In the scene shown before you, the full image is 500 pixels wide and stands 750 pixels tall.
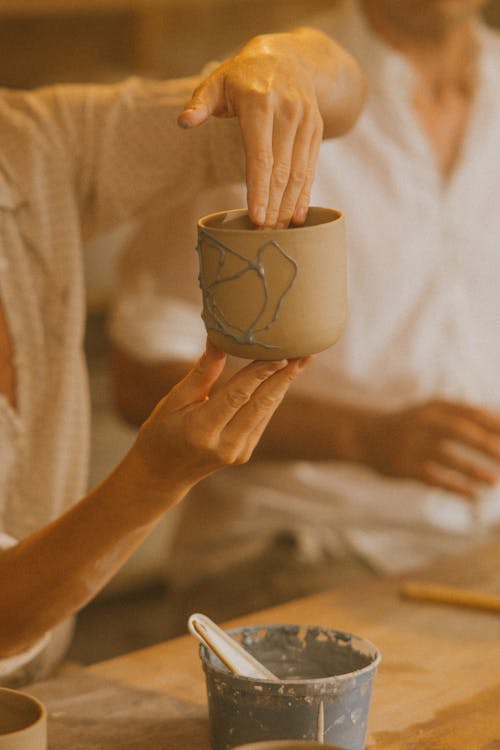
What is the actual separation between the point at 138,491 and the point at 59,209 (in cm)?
46

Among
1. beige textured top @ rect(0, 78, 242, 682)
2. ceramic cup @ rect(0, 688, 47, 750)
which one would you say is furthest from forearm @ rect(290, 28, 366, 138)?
ceramic cup @ rect(0, 688, 47, 750)

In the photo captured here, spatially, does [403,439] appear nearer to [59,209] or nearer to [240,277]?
[59,209]

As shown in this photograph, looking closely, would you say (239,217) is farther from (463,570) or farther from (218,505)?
(218,505)

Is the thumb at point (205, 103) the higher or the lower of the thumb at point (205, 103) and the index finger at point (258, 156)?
the higher

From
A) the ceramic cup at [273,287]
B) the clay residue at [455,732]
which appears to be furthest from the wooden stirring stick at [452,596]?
the ceramic cup at [273,287]

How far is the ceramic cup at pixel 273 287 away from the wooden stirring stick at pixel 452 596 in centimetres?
48

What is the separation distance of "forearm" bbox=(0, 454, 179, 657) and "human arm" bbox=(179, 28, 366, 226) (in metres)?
0.25

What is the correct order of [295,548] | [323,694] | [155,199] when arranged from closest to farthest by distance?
[323,694], [155,199], [295,548]

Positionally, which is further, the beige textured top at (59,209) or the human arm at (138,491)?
the beige textured top at (59,209)

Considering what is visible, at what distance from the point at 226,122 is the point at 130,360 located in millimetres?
742

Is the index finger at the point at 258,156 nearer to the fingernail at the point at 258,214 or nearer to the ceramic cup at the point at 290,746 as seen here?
the fingernail at the point at 258,214

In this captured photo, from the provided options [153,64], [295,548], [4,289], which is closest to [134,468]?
[4,289]

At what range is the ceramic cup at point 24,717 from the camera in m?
0.79

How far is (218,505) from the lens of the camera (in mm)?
1985
